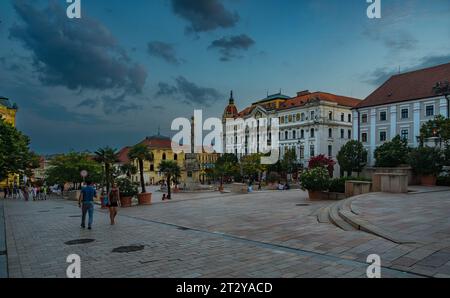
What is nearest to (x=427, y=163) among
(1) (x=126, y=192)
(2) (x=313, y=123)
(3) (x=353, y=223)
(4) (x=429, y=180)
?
(4) (x=429, y=180)

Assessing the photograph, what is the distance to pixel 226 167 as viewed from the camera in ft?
214

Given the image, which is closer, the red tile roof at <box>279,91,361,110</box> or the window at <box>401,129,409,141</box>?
the window at <box>401,129,409,141</box>

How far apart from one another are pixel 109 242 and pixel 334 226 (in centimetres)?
704

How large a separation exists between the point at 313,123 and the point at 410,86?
2060 cm

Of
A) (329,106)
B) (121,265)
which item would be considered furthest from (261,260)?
(329,106)

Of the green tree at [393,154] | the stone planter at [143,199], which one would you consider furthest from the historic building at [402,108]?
the stone planter at [143,199]

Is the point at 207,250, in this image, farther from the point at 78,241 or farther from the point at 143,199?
the point at 143,199

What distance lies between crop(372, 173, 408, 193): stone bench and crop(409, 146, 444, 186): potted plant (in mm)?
6400

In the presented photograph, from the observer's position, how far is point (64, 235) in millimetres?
11188

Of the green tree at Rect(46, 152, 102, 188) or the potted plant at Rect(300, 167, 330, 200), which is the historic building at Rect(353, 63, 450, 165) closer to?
the potted plant at Rect(300, 167, 330, 200)

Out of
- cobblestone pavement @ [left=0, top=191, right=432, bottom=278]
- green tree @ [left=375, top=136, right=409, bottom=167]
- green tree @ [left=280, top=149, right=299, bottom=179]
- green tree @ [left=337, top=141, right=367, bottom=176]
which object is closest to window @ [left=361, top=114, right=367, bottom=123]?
green tree @ [left=337, top=141, right=367, bottom=176]

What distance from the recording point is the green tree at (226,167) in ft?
198

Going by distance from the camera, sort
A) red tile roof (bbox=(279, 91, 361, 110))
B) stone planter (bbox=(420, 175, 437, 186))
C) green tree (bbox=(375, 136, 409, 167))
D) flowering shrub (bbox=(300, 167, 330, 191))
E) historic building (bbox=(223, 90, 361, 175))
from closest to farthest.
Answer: flowering shrub (bbox=(300, 167, 330, 191)) < stone planter (bbox=(420, 175, 437, 186)) < green tree (bbox=(375, 136, 409, 167)) < historic building (bbox=(223, 90, 361, 175)) < red tile roof (bbox=(279, 91, 361, 110))

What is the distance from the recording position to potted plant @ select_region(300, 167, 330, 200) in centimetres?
2064
